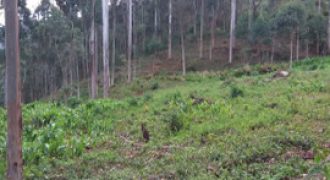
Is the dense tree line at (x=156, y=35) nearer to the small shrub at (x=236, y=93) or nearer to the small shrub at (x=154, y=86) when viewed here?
the small shrub at (x=154, y=86)

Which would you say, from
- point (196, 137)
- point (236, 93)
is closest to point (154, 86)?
point (236, 93)

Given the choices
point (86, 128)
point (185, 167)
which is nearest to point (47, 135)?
point (86, 128)

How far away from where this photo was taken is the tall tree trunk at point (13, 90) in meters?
6.60

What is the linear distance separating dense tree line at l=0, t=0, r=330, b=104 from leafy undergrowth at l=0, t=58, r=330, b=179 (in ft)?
31.2

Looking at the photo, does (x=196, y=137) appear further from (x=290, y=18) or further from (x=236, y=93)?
(x=290, y=18)

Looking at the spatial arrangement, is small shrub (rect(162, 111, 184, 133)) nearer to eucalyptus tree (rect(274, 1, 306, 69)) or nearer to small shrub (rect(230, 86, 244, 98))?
small shrub (rect(230, 86, 244, 98))

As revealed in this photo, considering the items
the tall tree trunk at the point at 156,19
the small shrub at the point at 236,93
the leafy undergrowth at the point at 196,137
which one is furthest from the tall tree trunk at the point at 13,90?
the tall tree trunk at the point at 156,19

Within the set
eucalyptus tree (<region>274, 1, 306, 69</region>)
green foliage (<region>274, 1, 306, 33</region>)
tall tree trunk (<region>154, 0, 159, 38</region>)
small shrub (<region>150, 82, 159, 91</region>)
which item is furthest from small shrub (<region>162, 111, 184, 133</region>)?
tall tree trunk (<region>154, 0, 159, 38</region>)

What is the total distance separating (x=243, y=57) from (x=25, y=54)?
1628 cm

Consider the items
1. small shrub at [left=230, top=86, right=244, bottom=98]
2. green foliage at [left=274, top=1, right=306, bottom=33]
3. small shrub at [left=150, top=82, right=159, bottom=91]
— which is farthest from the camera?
green foliage at [left=274, top=1, right=306, bottom=33]

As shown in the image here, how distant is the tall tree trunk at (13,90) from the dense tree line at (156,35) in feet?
58.3

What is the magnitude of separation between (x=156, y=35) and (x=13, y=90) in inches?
1548

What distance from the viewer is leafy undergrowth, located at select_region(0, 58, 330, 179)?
8180 millimetres

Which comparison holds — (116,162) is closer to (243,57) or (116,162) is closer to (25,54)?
(243,57)
